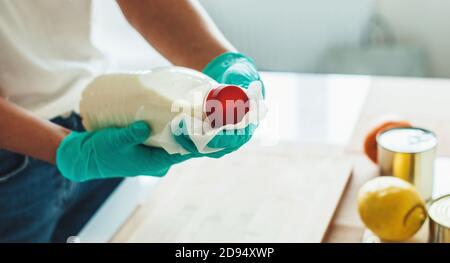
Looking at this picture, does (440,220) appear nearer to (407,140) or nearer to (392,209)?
(392,209)

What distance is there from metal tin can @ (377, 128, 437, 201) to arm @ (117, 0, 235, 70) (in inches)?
10.4

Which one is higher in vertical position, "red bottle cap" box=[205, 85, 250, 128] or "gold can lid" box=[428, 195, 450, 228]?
"red bottle cap" box=[205, 85, 250, 128]

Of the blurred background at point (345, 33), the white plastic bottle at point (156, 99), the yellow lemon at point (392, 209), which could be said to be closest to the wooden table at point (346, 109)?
the yellow lemon at point (392, 209)

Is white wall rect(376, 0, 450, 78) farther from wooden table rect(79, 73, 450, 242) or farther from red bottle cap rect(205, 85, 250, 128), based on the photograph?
red bottle cap rect(205, 85, 250, 128)

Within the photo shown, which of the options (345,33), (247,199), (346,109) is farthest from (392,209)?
(345,33)

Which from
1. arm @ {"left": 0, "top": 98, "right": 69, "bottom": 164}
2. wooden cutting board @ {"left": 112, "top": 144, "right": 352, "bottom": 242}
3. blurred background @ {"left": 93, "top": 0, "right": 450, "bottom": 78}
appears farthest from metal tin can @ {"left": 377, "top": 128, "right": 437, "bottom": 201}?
blurred background @ {"left": 93, "top": 0, "right": 450, "bottom": 78}

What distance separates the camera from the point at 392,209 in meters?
0.81

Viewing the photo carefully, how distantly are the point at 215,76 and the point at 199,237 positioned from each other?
225 millimetres

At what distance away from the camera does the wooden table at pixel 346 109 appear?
3.73 ft

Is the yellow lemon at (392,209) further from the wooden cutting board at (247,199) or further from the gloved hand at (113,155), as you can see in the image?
the gloved hand at (113,155)

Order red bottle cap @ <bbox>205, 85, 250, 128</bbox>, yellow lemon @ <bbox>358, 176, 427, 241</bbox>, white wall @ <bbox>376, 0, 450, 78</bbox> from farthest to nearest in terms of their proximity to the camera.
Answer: white wall @ <bbox>376, 0, 450, 78</bbox>, yellow lemon @ <bbox>358, 176, 427, 241</bbox>, red bottle cap @ <bbox>205, 85, 250, 128</bbox>

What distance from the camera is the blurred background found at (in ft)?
7.75

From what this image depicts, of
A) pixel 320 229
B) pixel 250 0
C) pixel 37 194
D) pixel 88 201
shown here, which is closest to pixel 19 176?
pixel 37 194

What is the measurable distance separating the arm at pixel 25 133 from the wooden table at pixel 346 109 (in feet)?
1.41
